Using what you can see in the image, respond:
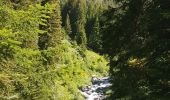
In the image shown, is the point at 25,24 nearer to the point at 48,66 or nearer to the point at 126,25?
the point at 48,66

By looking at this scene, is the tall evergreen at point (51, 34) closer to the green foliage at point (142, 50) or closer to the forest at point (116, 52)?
the forest at point (116, 52)

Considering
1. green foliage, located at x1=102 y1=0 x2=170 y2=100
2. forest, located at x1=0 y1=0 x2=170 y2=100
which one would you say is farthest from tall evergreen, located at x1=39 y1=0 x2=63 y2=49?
Result: green foliage, located at x1=102 y1=0 x2=170 y2=100

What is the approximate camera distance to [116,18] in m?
14.1

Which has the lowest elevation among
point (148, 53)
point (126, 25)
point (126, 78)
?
point (126, 78)

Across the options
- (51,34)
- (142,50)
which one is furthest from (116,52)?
(51,34)

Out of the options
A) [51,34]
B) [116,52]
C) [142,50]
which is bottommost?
[51,34]

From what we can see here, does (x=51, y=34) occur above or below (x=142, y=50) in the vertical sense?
below

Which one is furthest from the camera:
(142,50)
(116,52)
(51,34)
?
(51,34)

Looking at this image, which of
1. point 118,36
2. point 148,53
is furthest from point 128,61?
point 148,53

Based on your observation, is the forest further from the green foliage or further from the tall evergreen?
the tall evergreen

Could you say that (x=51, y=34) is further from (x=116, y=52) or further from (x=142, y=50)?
(x=142, y=50)

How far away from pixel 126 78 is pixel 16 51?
354 centimetres

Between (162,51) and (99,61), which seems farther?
(99,61)

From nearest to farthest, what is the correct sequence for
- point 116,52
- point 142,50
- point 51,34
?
point 142,50
point 116,52
point 51,34
